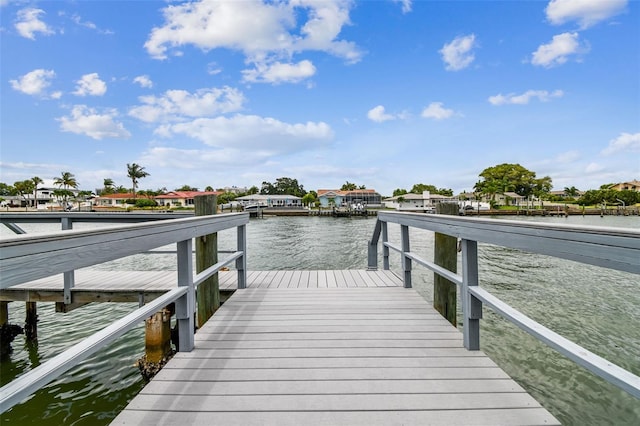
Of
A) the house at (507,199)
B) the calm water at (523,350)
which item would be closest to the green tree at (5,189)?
the calm water at (523,350)

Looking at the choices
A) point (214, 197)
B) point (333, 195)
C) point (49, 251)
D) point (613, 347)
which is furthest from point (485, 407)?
point (333, 195)

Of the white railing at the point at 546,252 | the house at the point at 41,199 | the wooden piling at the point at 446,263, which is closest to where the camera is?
the white railing at the point at 546,252

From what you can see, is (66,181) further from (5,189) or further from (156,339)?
(156,339)

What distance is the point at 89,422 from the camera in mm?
3039

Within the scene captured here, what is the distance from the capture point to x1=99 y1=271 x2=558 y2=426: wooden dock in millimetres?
1448

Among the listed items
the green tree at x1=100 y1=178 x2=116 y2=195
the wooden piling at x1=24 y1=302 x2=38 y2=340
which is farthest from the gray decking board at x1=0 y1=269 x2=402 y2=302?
the green tree at x1=100 y1=178 x2=116 y2=195

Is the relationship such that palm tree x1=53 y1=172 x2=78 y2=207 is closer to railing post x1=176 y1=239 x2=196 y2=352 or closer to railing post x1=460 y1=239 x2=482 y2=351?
railing post x1=176 y1=239 x2=196 y2=352

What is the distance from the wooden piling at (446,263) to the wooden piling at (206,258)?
7.78 feet

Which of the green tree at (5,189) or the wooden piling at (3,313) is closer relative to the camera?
the wooden piling at (3,313)

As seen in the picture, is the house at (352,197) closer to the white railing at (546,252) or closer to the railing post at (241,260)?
the railing post at (241,260)

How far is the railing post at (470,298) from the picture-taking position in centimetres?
201

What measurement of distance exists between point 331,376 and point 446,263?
188 centimetres

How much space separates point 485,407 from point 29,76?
82.4ft

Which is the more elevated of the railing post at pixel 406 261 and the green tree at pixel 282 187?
the green tree at pixel 282 187
